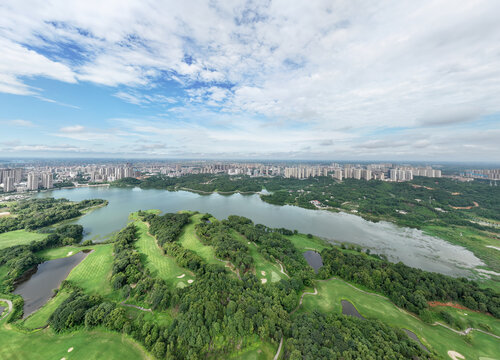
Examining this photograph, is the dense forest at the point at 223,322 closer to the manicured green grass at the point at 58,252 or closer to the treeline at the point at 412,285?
the treeline at the point at 412,285

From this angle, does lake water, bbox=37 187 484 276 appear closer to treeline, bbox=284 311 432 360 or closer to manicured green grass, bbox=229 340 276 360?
treeline, bbox=284 311 432 360

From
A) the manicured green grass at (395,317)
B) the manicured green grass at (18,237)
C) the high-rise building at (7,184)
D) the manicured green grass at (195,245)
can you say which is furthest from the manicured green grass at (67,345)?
the high-rise building at (7,184)

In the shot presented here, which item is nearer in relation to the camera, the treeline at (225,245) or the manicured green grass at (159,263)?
the manicured green grass at (159,263)

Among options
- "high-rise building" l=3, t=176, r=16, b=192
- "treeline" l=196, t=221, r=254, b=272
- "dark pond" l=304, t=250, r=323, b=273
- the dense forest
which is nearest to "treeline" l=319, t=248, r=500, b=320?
"dark pond" l=304, t=250, r=323, b=273

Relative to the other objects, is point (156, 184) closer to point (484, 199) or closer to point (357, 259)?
point (357, 259)

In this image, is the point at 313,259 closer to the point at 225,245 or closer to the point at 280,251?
the point at 280,251

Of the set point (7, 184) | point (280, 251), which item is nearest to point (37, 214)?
point (7, 184)
